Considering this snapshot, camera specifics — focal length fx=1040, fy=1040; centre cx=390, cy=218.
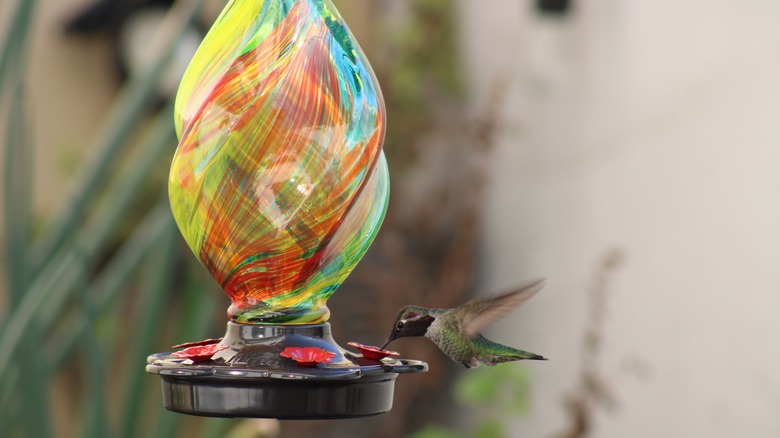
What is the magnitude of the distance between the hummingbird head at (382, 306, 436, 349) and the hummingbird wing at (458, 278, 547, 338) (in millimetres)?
45

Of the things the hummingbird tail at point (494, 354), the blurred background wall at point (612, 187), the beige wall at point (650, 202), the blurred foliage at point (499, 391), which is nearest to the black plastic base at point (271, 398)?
the hummingbird tail at point (494, 354)

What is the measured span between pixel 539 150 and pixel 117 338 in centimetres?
159

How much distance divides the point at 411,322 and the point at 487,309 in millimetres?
92

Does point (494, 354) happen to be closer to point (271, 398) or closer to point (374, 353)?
point (374, 353)

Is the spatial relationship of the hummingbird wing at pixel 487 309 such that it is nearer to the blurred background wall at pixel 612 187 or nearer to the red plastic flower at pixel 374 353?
the red plastic flower at pixel 374 353

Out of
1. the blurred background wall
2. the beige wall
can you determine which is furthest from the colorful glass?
the beige wall

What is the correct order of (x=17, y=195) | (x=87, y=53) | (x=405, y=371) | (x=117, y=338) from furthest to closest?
1. (x=87, y=53)
2. (x=117, y=338)
3. (x=17, y=195)
4. (x=405, y=371)

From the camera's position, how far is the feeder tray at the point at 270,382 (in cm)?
66

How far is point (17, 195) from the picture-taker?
1.30 meters

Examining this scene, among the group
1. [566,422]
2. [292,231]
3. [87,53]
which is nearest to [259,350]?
[292,231]

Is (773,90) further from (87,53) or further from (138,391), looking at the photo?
(87,53)

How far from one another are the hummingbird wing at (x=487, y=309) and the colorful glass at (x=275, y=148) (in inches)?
6.4

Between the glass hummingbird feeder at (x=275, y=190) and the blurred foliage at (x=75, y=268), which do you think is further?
the blurred foliage at (x=75, y=268)

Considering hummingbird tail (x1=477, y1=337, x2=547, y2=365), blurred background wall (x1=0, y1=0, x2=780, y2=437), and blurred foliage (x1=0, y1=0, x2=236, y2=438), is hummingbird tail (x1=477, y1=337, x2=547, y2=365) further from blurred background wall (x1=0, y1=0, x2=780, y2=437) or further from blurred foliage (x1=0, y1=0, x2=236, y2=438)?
blurred background wall (x1=0, y1=0, x2=780, y2=437)
